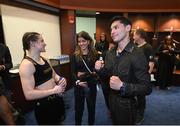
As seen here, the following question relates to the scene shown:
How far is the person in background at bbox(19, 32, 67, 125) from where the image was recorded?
1691 mm

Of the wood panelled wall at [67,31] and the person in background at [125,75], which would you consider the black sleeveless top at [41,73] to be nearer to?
the person in background at [125,75]

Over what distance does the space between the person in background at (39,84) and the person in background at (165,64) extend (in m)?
4.01

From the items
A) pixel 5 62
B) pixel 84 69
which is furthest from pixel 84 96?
pixel 5 62

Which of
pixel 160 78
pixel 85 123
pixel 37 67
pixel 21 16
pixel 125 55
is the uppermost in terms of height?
pixel 21 16

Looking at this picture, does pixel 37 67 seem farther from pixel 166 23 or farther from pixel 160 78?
pixel 166 23

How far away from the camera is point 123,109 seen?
64.1 inches

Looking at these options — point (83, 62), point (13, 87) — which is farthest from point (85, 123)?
point (13, 87)

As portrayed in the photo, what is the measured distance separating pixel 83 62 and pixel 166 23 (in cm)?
463

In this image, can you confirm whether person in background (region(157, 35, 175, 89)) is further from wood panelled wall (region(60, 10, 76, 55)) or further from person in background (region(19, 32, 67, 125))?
person in background (region(19, 32, 67, 125))

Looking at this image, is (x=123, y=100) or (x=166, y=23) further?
(x=166, y=23)

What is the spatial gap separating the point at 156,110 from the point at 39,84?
2.86 m

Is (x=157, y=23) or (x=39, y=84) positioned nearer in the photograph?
(x=39, y=84)

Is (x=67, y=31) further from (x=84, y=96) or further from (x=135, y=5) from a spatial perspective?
(x=84, y=96)

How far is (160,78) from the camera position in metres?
5.35
